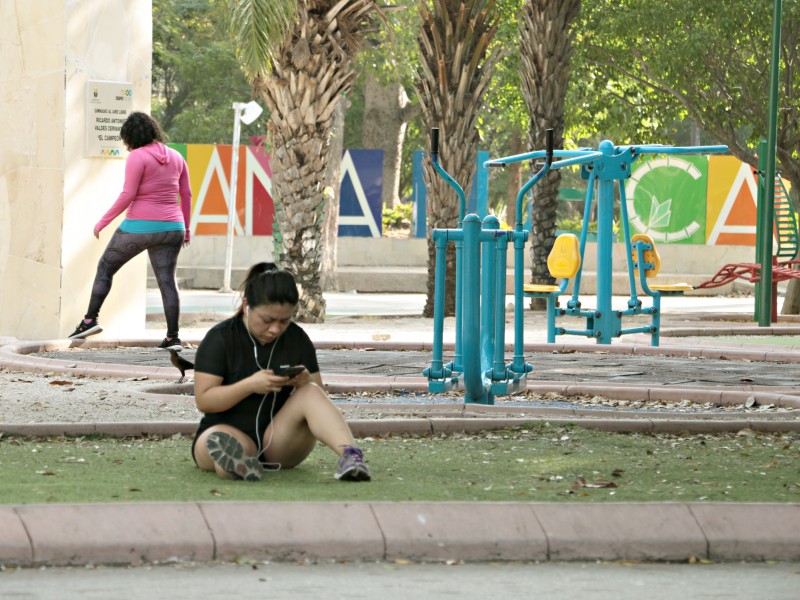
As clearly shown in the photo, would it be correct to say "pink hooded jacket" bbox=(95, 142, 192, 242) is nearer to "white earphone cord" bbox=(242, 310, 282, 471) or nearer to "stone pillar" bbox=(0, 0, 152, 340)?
"stone pillar" bbox=(0, 0, 152, 340)

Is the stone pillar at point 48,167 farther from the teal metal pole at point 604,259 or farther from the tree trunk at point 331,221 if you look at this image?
the tree trunk at point 331,221

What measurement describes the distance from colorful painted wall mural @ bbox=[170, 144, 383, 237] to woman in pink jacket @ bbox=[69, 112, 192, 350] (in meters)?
20.0

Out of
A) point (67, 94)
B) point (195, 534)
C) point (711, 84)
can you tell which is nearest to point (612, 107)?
point (711, 84)

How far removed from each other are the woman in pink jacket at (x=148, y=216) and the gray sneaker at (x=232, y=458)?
700 centimetres

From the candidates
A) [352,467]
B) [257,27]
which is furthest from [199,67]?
[352,467]

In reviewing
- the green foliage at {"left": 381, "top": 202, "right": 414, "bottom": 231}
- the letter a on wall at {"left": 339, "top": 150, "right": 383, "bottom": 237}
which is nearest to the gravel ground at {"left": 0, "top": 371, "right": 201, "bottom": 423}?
the letter a on wall at {"left": 339, "top": 150, "right": 383, "bottom": 237}

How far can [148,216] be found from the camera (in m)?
13.2

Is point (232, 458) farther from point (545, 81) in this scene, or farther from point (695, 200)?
point (695, 200)

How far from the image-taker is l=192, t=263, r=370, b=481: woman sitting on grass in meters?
6.16

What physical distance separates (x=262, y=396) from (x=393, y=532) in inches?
51.0

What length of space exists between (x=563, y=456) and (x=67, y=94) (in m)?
8.51

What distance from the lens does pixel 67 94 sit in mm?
14414

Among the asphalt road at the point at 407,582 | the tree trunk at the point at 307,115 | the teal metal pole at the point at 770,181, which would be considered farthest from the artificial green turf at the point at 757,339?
the asphalt road at the point at 407,582

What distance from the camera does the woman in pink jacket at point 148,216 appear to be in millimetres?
13148
